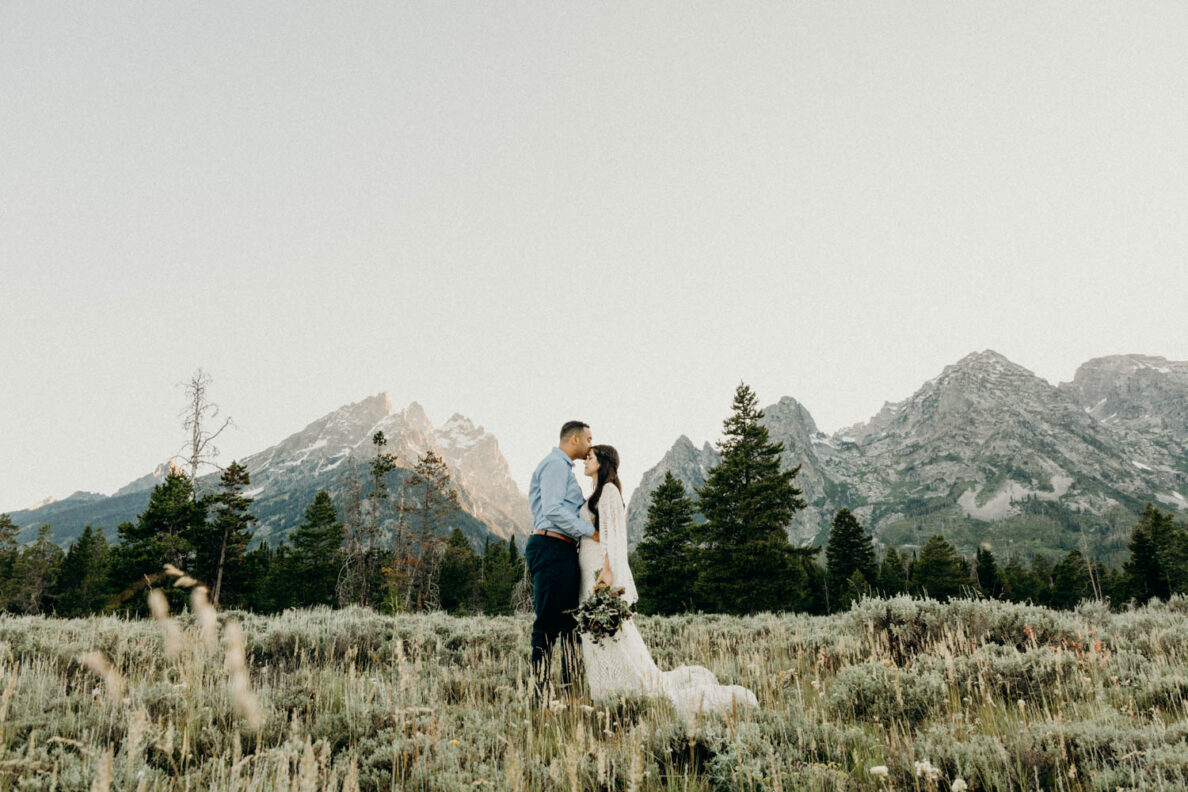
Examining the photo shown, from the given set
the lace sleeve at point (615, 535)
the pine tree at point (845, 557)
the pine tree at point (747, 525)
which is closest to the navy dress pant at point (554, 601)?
the lace sleeve at point (615, 535)

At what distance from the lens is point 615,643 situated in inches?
223

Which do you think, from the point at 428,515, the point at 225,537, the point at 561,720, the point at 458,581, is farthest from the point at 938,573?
the point at 561,720

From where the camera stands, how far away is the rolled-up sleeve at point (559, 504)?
5949 millimetres

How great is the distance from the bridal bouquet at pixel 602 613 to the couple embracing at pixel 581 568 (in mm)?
83

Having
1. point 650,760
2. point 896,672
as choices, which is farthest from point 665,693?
point 896,672

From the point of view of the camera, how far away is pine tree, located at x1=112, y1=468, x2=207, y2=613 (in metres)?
33.0

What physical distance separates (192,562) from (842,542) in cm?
5550

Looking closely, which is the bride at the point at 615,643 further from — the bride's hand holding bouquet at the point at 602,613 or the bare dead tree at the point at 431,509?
the bare dead tree at the point at 431,509

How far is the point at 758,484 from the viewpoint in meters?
32.7

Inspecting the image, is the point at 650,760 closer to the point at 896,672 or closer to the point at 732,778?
the point at 732,778

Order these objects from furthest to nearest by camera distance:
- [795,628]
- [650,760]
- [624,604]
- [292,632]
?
[795,628] < [292,632] < [624,604] < [650,760]

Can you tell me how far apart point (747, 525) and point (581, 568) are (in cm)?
2859

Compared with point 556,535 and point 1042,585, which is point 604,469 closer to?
point 556,535

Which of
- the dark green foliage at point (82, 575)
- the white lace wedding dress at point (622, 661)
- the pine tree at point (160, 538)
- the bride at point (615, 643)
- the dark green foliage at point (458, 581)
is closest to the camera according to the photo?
the white lace wedding dress at point (622, 661)
